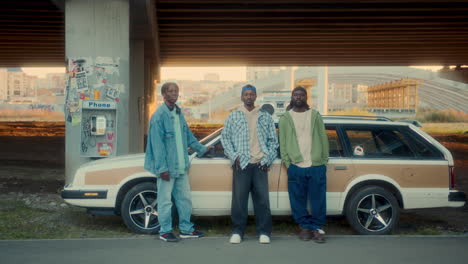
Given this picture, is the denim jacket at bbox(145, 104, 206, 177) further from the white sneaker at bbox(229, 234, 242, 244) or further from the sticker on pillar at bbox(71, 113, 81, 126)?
the sticker on pillar at bbox(71, 113, 81, 126)

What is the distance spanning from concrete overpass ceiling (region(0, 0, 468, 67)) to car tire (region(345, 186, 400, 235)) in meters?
6.65

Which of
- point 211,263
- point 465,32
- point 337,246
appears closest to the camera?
point 211,263

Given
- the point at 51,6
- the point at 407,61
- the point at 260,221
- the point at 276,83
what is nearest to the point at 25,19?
the point at 51,6

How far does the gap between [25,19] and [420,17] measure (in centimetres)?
1186

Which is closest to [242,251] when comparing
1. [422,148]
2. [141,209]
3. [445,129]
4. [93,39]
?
[141,209]

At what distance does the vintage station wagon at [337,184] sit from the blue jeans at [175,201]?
0.82 ft

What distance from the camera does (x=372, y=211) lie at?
6273mm

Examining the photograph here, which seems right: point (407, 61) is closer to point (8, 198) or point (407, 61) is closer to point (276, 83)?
point (8, 198)

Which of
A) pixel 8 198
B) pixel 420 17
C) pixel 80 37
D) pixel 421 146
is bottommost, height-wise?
pixel 8 198

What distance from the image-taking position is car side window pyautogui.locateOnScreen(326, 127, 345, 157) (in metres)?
6.40

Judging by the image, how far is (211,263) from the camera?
4.98m

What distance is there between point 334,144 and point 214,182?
1.54 meters

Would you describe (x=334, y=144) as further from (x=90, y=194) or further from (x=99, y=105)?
(x=99, y=105)

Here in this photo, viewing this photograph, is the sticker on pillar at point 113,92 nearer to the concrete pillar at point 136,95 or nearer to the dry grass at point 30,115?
the concrete pillar at point 136,95
